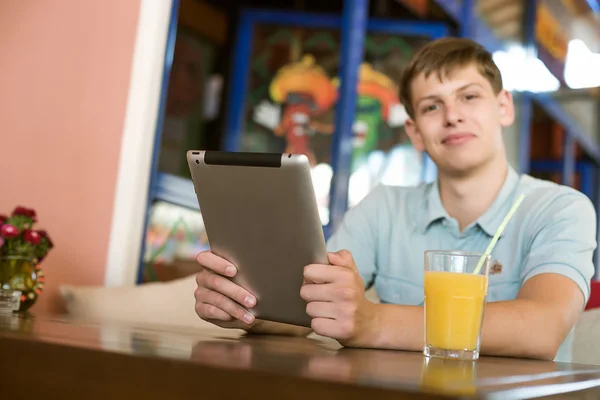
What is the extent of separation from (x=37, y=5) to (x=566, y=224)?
1.64m

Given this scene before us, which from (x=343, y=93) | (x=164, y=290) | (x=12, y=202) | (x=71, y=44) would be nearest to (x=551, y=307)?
(x=164, y=290)

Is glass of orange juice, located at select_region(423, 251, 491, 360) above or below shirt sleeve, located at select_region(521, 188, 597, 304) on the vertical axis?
below

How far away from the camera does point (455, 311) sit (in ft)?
2.98

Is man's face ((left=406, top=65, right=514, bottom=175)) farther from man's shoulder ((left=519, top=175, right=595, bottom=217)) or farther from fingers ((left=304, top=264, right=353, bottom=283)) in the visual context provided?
fingers ((left=304, top=264, right=353, bottom=283))

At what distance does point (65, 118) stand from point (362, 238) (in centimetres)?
107

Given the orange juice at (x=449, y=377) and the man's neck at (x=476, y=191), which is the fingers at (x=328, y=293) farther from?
the man's neck at (x=476, y=191)

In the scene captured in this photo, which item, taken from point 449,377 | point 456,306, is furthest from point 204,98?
point 449,377

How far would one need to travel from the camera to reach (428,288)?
3.12 feet

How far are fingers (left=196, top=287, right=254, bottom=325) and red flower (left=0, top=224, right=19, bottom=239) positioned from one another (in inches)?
24.4

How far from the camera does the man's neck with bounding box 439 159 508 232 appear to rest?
5.24ft

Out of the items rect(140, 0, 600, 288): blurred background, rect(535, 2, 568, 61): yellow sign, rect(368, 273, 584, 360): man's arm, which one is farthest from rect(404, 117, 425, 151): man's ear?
rect(535, 2, 568, 61): yellow sign

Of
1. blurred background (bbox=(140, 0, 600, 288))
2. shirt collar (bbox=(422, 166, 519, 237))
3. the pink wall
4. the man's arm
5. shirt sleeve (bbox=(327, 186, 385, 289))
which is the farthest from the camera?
blurred background (bbox=(140, 0, 600, 288))

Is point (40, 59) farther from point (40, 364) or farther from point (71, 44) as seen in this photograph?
point (40, 364)

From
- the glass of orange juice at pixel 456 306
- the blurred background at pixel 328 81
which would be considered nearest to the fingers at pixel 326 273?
the glass of orange juice at pixel 456 306
